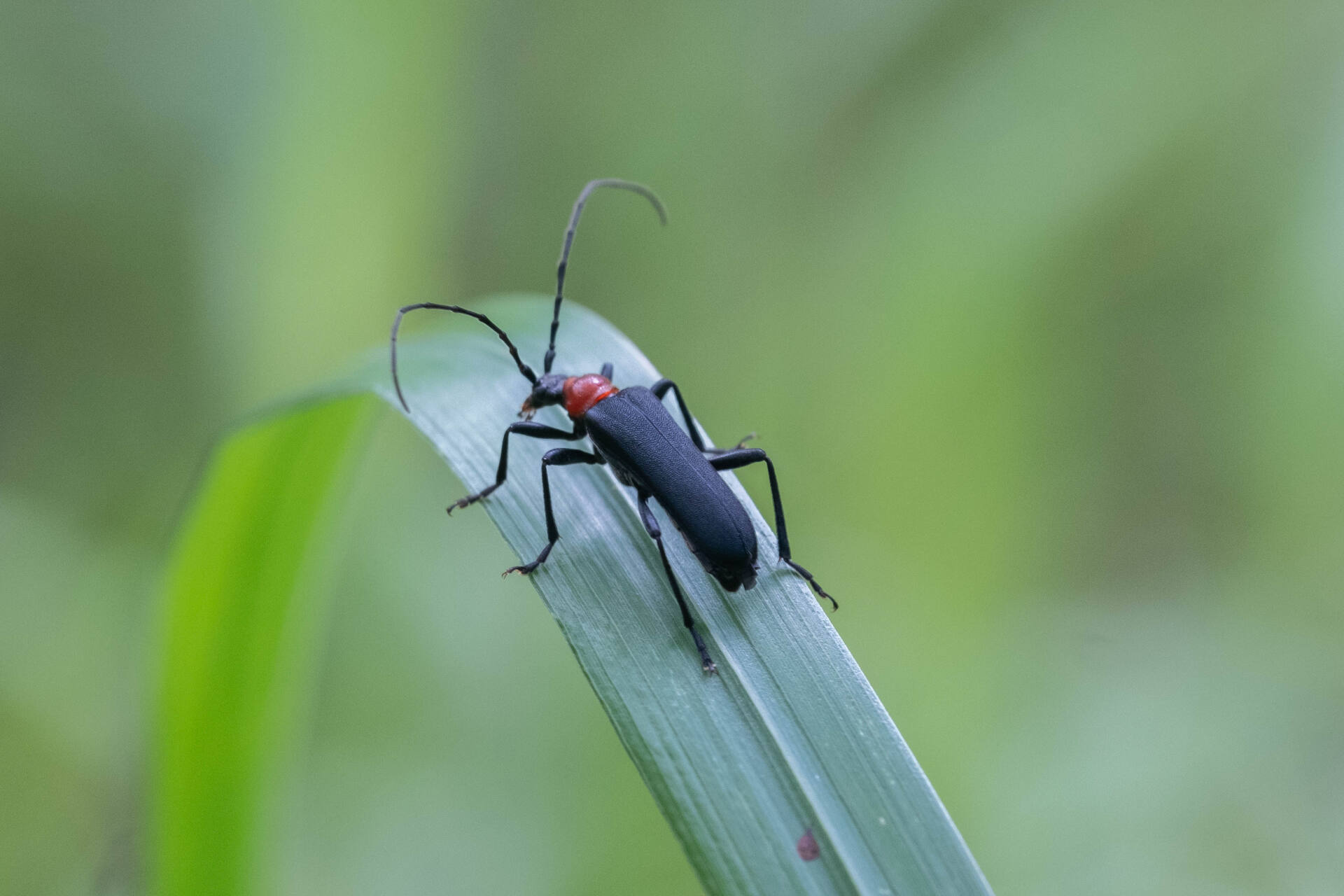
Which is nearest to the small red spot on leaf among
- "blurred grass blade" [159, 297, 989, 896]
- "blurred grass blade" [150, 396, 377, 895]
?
"blurred grass blade" [159, 297, 989, 896]

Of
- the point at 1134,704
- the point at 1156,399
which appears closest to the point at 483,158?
the point at 1156,399

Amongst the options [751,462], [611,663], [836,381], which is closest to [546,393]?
[751,462]

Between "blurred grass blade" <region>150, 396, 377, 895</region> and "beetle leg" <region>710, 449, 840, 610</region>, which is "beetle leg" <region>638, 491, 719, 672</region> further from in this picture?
"blurred grass blade" <region>150, 396, 377, 895</region>

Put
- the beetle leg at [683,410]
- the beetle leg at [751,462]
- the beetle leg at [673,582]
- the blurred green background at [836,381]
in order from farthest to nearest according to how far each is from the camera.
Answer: the blurred green background at [836,381] → the beetle leg at [683,410] → the beetle leg at [751,462] → the beetle leg at [673,582]

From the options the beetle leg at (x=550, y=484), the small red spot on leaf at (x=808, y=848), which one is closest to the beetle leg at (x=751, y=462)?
the beetle leg at (x=550, y=484)

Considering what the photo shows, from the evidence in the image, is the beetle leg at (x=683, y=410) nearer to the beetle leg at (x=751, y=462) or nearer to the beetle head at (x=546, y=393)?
the beetle leg at (x=751, y=462)

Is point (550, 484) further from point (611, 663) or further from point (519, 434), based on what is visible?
point (611, 663)
